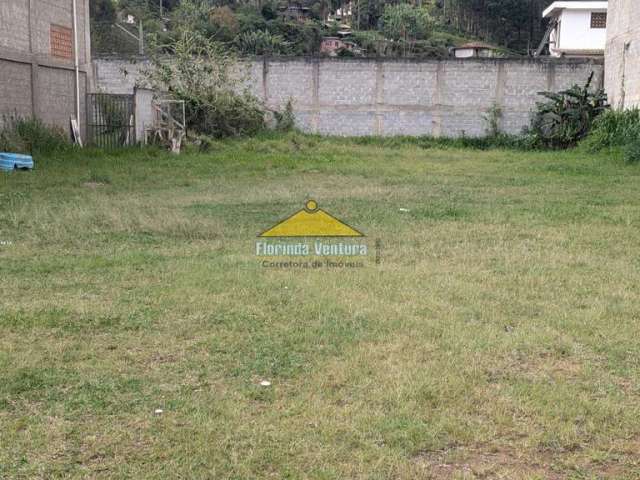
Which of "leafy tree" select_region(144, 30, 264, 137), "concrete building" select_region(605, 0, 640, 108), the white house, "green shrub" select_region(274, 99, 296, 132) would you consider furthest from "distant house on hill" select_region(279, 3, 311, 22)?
"concrete building" select_region(605, 0, 640, 108)

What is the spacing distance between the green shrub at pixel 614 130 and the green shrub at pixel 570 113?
2.74 ft

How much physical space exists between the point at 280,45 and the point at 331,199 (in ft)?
114

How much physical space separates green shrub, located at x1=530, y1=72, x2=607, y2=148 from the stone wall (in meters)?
1.13

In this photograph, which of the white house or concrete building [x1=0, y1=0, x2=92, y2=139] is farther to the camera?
the white house

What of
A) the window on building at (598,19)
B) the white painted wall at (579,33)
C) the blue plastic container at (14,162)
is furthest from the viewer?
the white painted wall at (579,33)

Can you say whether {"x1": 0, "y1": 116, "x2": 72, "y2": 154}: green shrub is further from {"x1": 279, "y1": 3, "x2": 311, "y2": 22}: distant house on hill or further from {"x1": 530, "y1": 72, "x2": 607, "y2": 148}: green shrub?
{"x1": 279, "y1": 3, "x2": 311, "y2": 22}: distant house on hill

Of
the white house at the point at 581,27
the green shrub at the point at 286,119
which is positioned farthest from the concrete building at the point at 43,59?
the white house at the point at 581,27

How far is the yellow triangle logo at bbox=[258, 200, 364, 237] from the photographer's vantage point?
779 centimetres

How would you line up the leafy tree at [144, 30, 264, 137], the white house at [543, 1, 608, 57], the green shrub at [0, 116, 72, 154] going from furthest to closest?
the white house at [543, 1, 608, 57] < the leafy tree at [144, 30, 264, 137] < the green shrub at [0, 116, 72, 154]

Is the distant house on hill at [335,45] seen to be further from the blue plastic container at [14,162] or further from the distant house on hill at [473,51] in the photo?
the blue plastic container at [14,162]

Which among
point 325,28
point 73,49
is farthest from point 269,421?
point 325,28

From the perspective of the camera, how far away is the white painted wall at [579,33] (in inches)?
1182

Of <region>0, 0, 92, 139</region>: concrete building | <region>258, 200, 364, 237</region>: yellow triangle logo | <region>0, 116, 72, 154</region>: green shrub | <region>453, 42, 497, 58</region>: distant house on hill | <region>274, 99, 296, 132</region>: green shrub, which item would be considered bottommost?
<region>258, 200, 364, 237</region>: yellow triangle logo

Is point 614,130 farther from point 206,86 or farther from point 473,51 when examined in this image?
point 473,51
